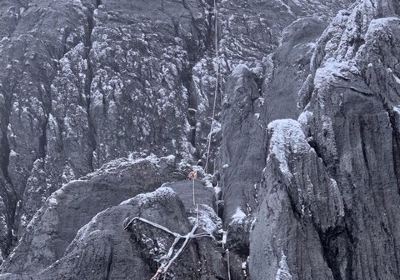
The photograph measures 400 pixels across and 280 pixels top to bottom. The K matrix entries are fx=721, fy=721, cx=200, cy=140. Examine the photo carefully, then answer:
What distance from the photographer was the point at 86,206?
2419cm

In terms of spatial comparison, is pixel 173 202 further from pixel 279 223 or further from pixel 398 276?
pixel 398 276

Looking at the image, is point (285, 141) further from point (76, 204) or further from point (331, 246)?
point (76, 204)

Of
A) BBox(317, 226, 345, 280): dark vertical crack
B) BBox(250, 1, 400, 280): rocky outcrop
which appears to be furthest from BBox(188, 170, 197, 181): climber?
BBox(317, 226, 345, 280): dark vertical crack

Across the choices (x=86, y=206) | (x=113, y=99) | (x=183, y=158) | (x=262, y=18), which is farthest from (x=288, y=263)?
(x=262, y=18)

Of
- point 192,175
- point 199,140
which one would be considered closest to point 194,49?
point 199,140

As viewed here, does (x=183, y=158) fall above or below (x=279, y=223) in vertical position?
above

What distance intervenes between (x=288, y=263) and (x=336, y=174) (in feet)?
9.66

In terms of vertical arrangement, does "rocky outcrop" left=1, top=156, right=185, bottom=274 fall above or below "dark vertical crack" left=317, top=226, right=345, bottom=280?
above

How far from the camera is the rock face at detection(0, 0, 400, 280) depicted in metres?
18.4

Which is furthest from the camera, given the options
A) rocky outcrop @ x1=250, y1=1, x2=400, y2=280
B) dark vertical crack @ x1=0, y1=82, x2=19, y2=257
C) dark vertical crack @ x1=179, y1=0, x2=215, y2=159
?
dark vertical crack @ x1=179, y1=0, x2=215, y2=159

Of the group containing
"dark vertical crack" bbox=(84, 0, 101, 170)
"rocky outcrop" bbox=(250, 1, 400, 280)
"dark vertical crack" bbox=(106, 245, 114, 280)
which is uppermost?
"dark vertical crack" bbox=(84, 0, 101, 170)

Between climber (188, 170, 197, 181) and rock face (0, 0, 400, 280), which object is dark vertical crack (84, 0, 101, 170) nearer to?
rock face (0, 0, 400, 280)

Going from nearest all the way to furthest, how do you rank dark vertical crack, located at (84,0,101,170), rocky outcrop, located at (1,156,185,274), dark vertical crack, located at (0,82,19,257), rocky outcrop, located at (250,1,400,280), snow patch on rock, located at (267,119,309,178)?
rocky outcrop, located at (250,1,400,280) < snow patch on rock, located at (267,119,309,178) < rocky outcrop, located at (1,156,185,274) < dark vertical crack, located at (0,82,19,257) < dark vertical crack, located at (84,0,101,170)

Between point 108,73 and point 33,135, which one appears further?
point 108,73
